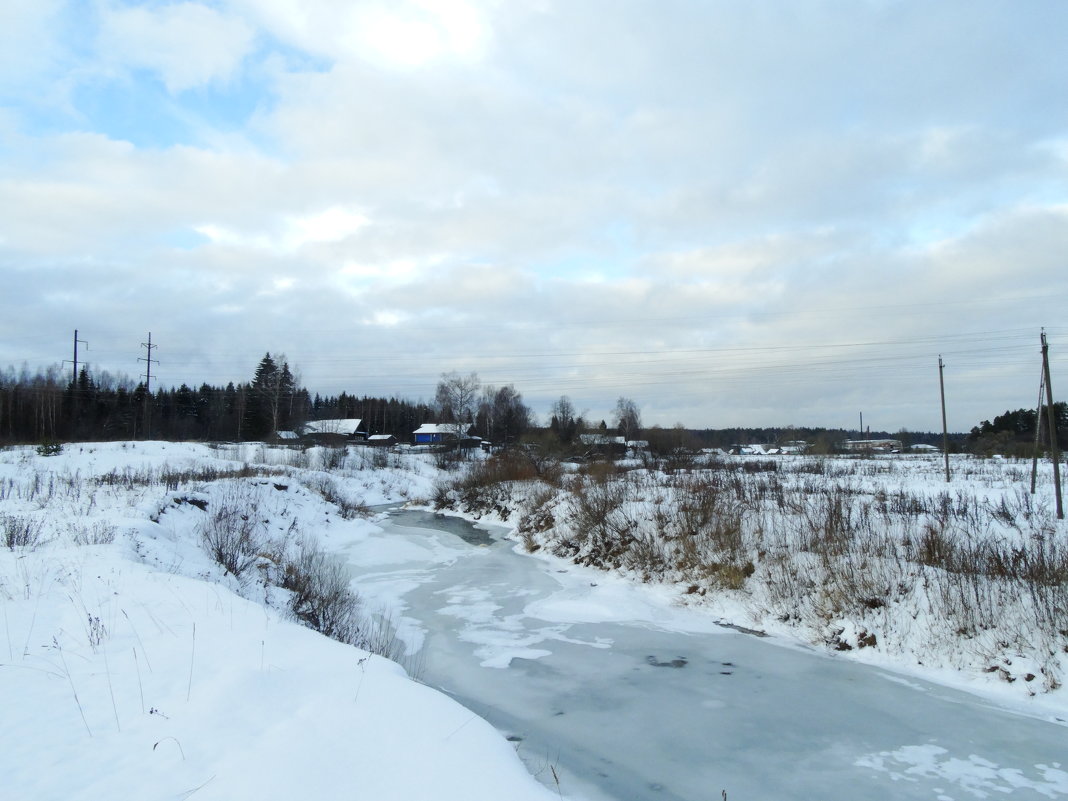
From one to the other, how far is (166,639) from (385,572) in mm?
10073

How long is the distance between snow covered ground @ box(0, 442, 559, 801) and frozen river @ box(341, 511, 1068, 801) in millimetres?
1568

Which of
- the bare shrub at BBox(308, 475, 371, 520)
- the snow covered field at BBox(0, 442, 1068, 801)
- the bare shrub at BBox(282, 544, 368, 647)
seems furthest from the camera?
the bare shrub at BBox(308, 475, 371, 520)

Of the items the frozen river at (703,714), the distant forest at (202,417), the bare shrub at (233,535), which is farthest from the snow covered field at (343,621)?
the distant forest at (202,417)

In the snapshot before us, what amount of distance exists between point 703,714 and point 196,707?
527 cm

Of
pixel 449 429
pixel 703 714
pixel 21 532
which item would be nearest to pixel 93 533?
pixel 21 532

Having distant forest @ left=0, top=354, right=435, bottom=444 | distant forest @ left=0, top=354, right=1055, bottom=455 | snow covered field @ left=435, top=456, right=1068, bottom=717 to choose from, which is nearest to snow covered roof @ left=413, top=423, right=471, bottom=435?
distant forest @ left=0, top=354, right=1055, bottom=455

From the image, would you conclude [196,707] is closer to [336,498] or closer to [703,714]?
[703,714]

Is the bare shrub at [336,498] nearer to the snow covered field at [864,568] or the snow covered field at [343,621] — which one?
the snow covered field at [343,621]

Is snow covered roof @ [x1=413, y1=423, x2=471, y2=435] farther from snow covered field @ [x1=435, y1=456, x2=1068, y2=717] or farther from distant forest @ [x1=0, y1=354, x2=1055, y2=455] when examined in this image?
snow covered field @ [x1=435, y1=456, x2=1068, y2=717]

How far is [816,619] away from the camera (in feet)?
32.6

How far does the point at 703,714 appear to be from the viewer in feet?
22.9

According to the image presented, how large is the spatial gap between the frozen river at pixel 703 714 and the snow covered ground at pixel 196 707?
1.57 metres

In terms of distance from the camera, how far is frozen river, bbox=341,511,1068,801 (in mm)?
5473

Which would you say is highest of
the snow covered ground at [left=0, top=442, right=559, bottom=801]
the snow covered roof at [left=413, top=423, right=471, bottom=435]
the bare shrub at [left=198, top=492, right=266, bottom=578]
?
the snow covered roof at [left=413, top=423, right=471, bottom=435]
